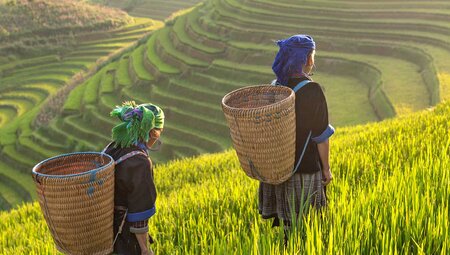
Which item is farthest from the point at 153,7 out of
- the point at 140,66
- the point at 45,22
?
the point at 140,66

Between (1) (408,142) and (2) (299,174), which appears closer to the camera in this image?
(2) (299,174)

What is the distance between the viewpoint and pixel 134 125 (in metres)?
2.87

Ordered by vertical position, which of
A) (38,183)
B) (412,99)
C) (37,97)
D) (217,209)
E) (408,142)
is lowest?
(37,97)

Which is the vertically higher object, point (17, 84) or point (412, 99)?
point (412, 99)

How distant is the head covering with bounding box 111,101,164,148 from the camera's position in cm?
286

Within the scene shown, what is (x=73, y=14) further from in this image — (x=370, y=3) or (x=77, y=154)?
(x=77, y=154)

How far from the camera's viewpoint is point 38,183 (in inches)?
103

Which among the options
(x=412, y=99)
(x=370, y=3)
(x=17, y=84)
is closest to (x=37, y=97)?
Answer: (x=17, y=84)

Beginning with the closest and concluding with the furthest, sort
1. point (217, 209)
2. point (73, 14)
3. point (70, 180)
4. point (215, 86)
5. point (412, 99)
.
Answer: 1. point (70, 180)
2. point (217, 209)
3. point (412, 99)
4. point (215, 86)
5. point (73, 14)

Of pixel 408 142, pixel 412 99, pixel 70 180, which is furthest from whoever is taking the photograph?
pixel 412 99

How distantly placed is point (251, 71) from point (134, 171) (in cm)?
2234

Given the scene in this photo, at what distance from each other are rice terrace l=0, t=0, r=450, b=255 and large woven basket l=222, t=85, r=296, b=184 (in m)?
0.08

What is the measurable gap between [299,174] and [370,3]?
2765 cm

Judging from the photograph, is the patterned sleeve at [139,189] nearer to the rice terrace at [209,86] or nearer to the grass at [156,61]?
the rice terrace at [209,86]
